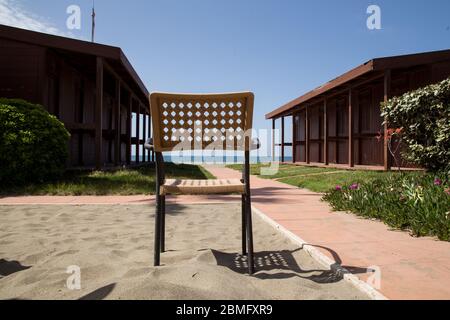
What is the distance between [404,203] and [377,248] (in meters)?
1.74

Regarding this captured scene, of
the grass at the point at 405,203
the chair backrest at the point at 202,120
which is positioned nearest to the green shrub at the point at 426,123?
the grass at the point at 405,203

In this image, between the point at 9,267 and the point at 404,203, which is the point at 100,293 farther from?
the point at 404,203

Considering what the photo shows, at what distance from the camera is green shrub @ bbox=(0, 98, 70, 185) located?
7.11 m

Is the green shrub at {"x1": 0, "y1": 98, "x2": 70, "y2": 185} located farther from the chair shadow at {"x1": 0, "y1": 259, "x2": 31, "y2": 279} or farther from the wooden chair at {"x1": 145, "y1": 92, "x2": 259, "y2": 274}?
the wooden chair at {"x1": 145, "y1": 92, "x2": 259, "y2": 274}

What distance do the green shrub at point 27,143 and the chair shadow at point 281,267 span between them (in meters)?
6.16

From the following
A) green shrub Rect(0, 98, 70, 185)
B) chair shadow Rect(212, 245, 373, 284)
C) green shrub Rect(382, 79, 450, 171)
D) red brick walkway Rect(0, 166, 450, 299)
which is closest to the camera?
red brick walkway Rect(0, 166, 450, 299)

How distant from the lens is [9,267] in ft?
8.36

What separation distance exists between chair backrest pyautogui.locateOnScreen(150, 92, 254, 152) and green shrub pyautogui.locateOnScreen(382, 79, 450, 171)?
467 centimetres

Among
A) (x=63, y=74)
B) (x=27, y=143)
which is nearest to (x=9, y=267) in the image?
(x=27, y=143)

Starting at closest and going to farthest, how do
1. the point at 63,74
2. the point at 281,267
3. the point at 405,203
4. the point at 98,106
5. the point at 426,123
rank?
1. the point at 281,267
2. the point at 405,203
3. the point at 426,123
4. the point at 98,106
5. the point at 63,74

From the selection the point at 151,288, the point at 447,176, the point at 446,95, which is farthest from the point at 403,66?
the point at 151,288

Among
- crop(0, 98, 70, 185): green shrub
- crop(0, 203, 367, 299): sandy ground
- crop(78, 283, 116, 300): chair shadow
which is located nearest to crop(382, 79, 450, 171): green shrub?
crop(0, 203, 367, 299): sandy ground

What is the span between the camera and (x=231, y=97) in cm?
239

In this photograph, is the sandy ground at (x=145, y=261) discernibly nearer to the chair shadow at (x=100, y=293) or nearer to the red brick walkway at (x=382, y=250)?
the chair shadow at (x=100, y=293)
